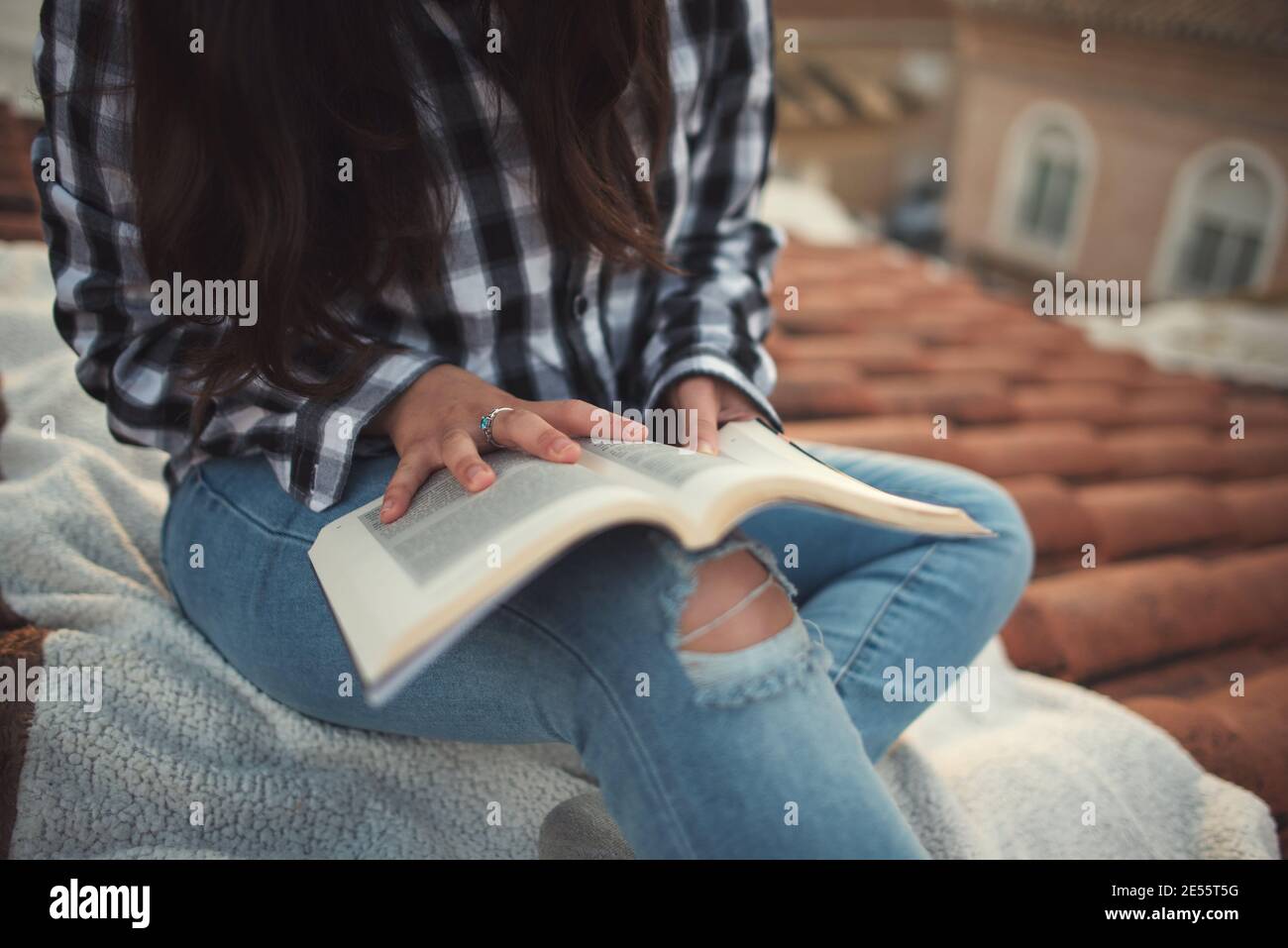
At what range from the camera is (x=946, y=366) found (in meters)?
2.02

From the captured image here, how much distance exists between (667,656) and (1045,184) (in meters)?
11.8

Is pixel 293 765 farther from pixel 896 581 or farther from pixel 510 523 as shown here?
pixel 896 581

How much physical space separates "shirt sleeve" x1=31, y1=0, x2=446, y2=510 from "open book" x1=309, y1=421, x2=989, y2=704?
11cm

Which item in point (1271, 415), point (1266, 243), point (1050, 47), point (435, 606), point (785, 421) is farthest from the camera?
point (1050, 47)

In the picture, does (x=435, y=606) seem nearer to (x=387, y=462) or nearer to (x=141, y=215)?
(x=387, y=462)

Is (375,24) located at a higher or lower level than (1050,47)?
lower

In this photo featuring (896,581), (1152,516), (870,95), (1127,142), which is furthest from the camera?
(870,95)

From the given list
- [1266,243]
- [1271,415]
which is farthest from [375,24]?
[1266,243]

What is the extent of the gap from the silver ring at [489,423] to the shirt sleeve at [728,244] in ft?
0.79

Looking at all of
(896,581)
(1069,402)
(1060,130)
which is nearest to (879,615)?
(896,581)

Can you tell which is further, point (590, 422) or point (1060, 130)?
point (1060, 130)

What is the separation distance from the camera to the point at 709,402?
879 mm
